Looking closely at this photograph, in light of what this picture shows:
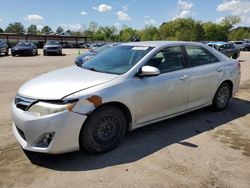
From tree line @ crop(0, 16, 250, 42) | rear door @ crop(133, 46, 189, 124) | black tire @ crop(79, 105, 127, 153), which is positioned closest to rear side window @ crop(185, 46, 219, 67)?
rear door @ crop(133, 46, 189, 124)

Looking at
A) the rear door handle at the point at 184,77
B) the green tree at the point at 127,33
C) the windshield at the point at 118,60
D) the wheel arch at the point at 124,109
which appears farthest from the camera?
the green tree at the point at 127,33

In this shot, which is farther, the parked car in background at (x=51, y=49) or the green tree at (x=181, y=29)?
the green tree at (x=181, y=29)

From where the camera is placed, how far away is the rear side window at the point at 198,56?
5734mm

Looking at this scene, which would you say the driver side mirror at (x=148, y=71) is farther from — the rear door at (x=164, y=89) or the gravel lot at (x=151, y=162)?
the gravel lot at (x=151, y=162)

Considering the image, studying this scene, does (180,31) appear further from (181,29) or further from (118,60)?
(118,60)

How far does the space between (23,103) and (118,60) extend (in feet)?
5.81

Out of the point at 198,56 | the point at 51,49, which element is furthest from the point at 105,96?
the point at 51,49

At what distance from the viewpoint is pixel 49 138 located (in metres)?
3.90

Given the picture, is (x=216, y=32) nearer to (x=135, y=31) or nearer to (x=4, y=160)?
(x=135, y=31)

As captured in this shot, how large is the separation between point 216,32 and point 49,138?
11009cm

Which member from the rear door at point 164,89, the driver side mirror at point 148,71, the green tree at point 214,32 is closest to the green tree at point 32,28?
the green tree at point 214,32

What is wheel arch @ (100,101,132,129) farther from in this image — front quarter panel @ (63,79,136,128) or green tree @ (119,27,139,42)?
green tree @ (119,27,139,42)

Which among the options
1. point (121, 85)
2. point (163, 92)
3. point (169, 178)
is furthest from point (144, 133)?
point (169, 178)

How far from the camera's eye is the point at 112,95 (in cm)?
427
